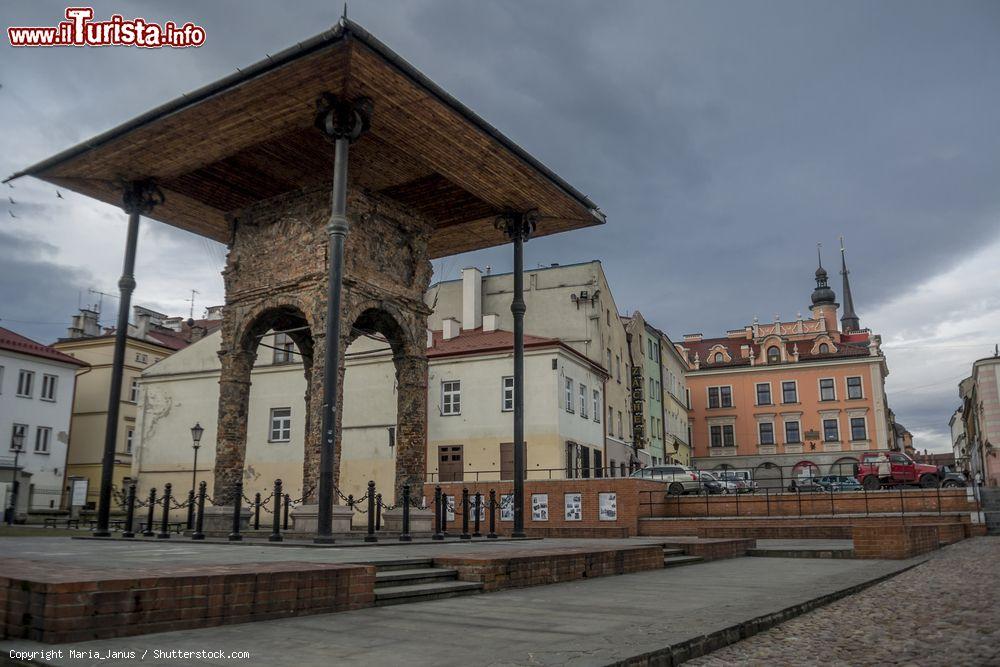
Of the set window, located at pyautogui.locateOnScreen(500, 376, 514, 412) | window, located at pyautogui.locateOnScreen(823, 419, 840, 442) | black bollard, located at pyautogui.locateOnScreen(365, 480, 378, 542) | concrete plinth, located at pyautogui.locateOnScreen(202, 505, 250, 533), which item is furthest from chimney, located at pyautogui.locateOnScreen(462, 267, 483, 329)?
window, located at pyautogui.locateOnScreen(823, 419, 840, 442)

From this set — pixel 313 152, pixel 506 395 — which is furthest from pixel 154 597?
pixel 506 395

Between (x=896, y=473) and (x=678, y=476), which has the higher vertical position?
(x=896, y=473)

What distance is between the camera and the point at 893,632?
6.82m

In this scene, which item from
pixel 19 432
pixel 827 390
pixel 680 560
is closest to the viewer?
pixel 680 560

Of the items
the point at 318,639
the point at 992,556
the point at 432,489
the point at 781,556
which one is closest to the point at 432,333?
the point at 432,489

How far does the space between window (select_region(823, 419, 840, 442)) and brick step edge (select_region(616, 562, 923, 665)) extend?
56.0 metres

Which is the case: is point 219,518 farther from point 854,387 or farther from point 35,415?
point 854,387

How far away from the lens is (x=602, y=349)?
39.9 metres

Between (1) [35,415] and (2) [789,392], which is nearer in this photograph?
(1) [35,415]

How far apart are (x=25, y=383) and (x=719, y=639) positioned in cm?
4446

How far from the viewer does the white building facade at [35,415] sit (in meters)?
40.0

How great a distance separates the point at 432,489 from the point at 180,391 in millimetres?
17994

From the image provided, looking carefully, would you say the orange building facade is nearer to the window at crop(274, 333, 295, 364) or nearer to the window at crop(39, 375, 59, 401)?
the window at crop(274, 333, 295, 364)

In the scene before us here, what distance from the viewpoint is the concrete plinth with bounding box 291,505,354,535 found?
15680 millimetres
